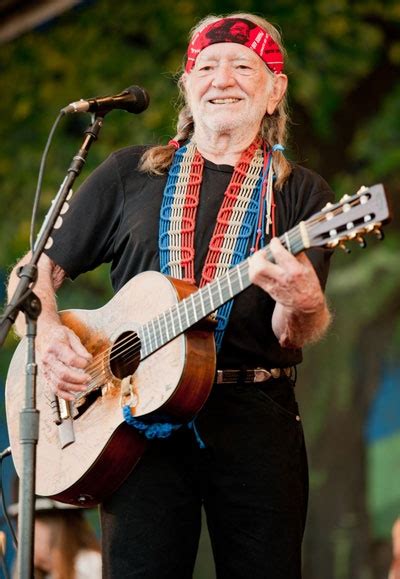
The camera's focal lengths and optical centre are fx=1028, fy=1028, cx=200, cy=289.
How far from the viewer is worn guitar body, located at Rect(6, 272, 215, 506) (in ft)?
9.20

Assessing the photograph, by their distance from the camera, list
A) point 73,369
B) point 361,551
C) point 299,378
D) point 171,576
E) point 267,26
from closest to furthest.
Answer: point 171,576 → point 73,369 → point 267,26 → point 361,551 → point 299,378

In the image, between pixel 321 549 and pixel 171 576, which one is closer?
pixel 171 576

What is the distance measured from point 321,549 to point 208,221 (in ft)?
7.67

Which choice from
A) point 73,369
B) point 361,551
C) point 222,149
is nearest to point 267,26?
point 222,149

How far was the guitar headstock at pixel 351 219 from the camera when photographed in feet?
→ 8.16

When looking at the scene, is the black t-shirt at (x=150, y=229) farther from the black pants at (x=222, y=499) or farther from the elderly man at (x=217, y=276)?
the black pants at (x=222, y=499)

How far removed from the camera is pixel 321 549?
4.90 meters

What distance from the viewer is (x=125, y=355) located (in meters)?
3.09

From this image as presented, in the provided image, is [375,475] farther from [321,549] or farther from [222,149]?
[222,149]

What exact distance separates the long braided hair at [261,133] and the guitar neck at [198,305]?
478 mm

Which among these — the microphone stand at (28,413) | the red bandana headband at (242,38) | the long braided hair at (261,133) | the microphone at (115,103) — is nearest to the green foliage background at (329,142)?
the long braided hair at (261,133)

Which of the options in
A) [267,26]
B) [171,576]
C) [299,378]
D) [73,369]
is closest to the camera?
[171,576]

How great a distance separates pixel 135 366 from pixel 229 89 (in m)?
0.93

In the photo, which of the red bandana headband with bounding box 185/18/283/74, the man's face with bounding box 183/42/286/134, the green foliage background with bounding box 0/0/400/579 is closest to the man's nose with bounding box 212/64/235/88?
the man's face with bounding box 183/42/286/134
